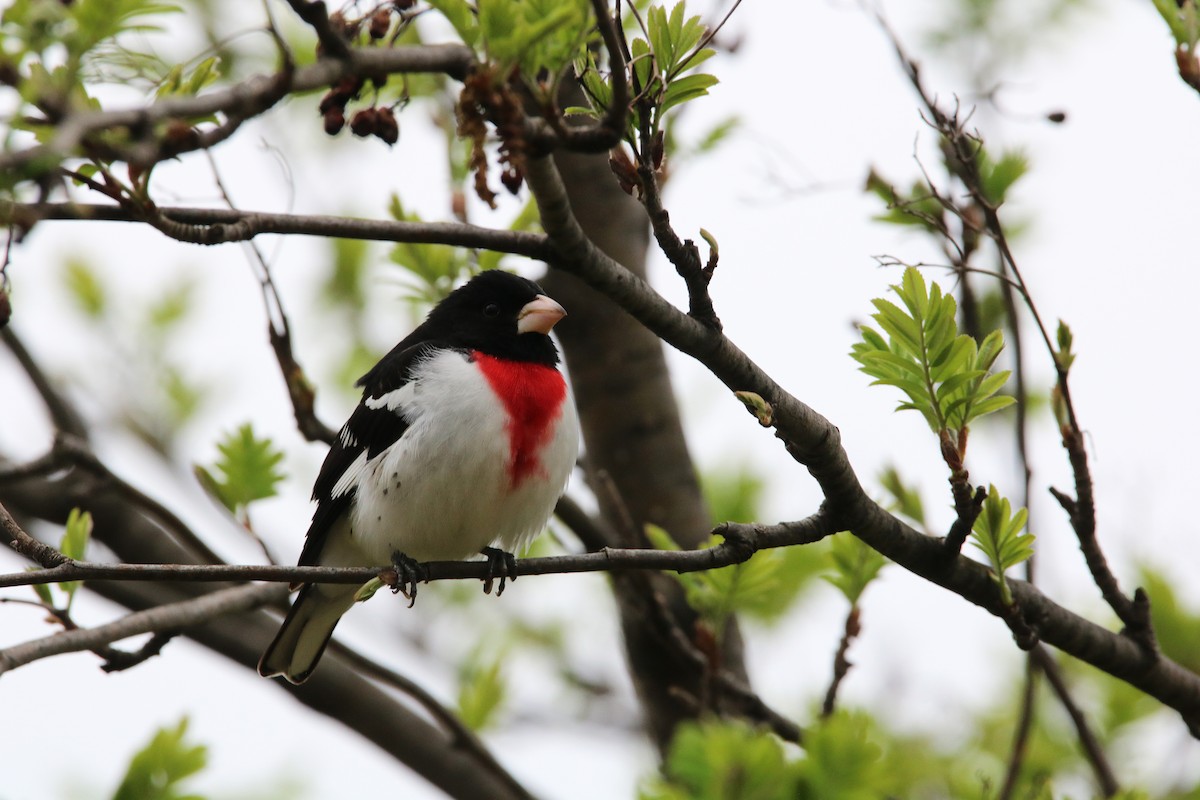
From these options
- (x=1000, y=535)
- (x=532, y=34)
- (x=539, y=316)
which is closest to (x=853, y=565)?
(x=1000, y=535)

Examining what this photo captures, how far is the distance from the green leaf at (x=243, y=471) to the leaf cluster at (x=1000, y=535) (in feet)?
6.91

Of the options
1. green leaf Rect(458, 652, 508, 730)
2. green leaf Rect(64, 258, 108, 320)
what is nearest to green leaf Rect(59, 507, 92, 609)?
green leaf Rect(458, 652, 508, 730)

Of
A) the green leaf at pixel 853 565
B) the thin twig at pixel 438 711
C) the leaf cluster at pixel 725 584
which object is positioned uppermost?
the green leaf at pixel 853 565

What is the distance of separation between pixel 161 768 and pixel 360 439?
1.28 m

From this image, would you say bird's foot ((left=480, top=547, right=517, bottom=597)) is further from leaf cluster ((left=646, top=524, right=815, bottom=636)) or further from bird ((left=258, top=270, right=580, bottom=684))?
leaf cluster ((left=646, top=524, right=815, bottom=636))

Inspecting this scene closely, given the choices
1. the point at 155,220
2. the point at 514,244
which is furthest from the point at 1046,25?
the point at 155,220

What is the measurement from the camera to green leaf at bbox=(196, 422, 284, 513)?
381 cm

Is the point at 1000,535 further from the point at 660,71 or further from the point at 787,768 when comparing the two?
the point at 660,71

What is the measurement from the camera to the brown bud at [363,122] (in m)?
2.44

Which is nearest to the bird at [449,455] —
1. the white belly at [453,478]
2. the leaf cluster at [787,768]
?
the white belly at [453,478]

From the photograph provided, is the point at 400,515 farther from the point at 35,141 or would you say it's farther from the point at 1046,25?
the point at 1046,25

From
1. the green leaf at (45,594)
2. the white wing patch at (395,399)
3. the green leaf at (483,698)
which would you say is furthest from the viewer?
the green leaf at (483,698)

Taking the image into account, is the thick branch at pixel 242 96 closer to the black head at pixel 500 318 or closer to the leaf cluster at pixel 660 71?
the leaf cluster at pixel 660 71

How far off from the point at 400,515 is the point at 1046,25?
3389mm
